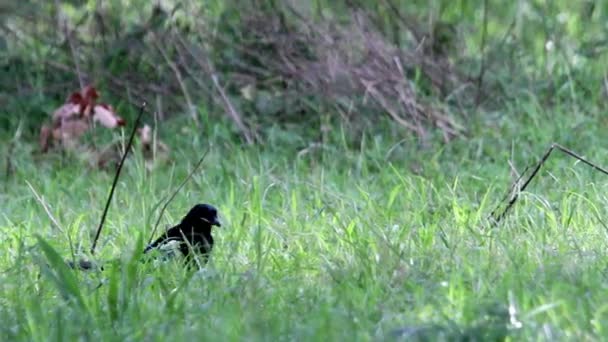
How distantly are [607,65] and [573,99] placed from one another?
468 millimetres

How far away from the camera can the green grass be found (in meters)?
3.69

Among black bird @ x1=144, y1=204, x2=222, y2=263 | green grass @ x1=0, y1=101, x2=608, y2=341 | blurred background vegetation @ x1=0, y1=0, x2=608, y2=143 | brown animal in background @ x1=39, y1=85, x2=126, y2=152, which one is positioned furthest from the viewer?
blurred background vegetation @ x1=0, y1=0, x2=608, y2=143

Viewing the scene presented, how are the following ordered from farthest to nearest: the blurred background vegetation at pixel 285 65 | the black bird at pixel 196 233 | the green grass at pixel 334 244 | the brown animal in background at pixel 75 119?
the blurred background vegetation at pixel 285 65, the brown animal in background at pixel 75 119, the black bird at pixel 196 233, the green grass at pixel 334 244

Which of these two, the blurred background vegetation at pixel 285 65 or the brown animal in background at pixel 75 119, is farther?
the blurred background vegetation at pixel 285 65

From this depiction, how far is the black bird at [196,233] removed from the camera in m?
4.61

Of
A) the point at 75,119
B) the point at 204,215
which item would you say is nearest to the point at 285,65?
the point at 75,119

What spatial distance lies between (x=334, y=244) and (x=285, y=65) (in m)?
2.67

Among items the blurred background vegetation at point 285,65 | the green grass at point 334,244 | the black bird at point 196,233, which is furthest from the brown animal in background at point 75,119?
the black bird at point 196,233

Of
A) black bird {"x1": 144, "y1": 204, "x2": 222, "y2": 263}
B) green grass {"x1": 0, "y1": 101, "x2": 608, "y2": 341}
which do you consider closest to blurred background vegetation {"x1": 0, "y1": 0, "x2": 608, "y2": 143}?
green grass {"x1": 0, "y1": 101, "x2": 608, "y2": 341}

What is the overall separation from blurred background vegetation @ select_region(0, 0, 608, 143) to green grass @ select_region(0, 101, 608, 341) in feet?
0.76

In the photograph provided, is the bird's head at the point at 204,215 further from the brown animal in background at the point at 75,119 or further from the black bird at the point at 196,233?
the brown animal in background at the point at 75,119

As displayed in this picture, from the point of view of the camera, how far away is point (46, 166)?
6.73 meters

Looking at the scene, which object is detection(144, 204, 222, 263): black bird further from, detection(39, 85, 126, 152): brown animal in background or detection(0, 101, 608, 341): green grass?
detection(39, 85, 126, 152): brown animal in background

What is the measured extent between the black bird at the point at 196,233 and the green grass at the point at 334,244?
0.07 m
